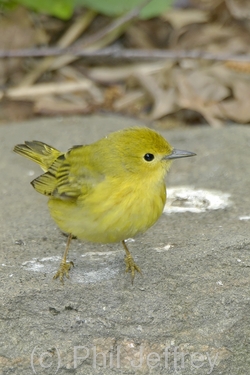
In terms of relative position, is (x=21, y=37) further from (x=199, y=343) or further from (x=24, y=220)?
(x=199, y=343)

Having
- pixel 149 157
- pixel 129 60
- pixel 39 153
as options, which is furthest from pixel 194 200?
pixel 129 60

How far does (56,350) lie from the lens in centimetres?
394

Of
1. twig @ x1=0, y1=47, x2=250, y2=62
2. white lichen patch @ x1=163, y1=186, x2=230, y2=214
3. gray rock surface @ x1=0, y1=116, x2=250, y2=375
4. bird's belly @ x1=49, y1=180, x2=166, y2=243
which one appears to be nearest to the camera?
gray rock surface @ x1=0, y1=116, x2=250, y2=375

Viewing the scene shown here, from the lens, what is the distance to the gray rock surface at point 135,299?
3.95m

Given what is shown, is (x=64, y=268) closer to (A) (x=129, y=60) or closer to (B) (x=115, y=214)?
(B) (x=115, y=214)

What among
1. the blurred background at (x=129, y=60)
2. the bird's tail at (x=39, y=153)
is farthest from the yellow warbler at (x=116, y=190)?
the blurred background at (x=129, y=60)

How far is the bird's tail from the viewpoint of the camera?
5594mm

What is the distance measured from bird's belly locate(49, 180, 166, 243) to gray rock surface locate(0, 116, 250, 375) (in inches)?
13.4

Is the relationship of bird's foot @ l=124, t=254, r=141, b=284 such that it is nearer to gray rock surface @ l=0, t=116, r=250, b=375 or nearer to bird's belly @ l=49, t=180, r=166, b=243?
gray rock surface @ l=0, t=116, r=250, b=375

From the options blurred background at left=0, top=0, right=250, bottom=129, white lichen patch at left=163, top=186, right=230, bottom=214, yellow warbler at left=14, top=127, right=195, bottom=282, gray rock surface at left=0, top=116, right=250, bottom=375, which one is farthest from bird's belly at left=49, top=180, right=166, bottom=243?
blurred background at left=0, top=0, right=250, bottom=129

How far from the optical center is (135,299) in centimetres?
428

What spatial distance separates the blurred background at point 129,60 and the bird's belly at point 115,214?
3.29 meters

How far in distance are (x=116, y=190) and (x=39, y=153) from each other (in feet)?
4.65

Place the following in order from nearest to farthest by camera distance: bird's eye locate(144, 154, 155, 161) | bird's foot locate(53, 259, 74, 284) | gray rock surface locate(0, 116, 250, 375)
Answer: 1. gray rock surface locate(0, 116, 250, 375)
2. bird's foot locate(53, 259, 74, 284)
3. bird's eye locate(144, 154, 155, 161)
